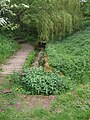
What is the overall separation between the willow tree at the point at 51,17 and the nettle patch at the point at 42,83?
19.2 ft

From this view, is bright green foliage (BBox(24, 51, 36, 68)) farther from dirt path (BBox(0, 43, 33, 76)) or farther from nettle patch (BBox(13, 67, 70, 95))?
nettle patch (BBox(13, 67, 70, 95))

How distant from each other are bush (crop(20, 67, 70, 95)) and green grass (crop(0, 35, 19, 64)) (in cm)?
313

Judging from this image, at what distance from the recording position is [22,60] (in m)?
11.0

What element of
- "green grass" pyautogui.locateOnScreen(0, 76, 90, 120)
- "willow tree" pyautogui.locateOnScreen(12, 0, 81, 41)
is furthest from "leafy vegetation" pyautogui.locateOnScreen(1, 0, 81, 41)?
"green grass" pyautogui.locateOnScreen(0, 76, 90, 120)

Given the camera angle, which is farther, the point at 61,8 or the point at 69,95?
the point at 61,8

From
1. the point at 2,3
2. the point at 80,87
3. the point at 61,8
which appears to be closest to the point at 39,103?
the point at 80,87

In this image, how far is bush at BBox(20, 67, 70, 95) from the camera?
7.20m

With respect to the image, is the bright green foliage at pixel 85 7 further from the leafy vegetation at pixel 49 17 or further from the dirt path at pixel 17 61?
the dirt path at pixel 17 61

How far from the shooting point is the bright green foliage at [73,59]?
29.1 ft

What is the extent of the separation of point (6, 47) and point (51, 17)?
260 cm

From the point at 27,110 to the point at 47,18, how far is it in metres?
7.91

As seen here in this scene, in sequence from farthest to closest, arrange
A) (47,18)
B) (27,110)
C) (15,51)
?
(47,18), (15,51), (27,110)

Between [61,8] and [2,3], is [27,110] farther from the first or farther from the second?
[61,8]

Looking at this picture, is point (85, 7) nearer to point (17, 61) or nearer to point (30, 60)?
point (30, 60)
